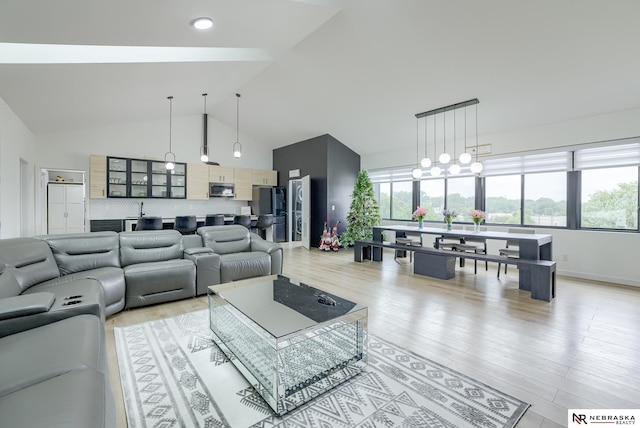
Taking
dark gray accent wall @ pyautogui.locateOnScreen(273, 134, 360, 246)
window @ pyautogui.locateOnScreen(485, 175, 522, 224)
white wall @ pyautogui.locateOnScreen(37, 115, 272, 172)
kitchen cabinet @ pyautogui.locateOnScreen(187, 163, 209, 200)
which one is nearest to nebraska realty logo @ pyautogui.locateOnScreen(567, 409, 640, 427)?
window @ pyautogui.locateOnScreen(485, 175, 522, 224)

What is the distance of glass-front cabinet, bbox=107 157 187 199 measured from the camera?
6457 mm

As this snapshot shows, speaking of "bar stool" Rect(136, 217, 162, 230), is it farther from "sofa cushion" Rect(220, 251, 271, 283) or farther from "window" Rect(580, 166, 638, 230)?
"window" Rect(580, 166, 638, 230)

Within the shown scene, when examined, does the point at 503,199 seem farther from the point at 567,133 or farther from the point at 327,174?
the point at 327,174

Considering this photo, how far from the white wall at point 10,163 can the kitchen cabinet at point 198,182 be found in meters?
2.93

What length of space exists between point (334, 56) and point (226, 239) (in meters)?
3.24

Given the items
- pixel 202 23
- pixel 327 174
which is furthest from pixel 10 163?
pixel 327 174

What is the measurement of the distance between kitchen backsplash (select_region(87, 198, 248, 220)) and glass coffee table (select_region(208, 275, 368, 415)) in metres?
5.42

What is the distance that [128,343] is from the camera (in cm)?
250

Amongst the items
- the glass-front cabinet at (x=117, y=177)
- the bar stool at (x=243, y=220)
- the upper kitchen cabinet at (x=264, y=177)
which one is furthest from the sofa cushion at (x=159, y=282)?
the upper kitchen cabinet at (x=264, y=177)

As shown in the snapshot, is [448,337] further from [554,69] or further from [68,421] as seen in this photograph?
[554,69]

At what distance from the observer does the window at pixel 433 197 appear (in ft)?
22.6

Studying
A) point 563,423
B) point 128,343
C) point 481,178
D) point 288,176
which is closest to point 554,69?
point 481,178

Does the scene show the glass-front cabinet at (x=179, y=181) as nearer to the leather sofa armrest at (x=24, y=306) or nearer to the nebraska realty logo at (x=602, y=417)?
the leather sofa armrest at (x=24, y=306)

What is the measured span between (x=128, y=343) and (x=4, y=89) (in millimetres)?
3627
